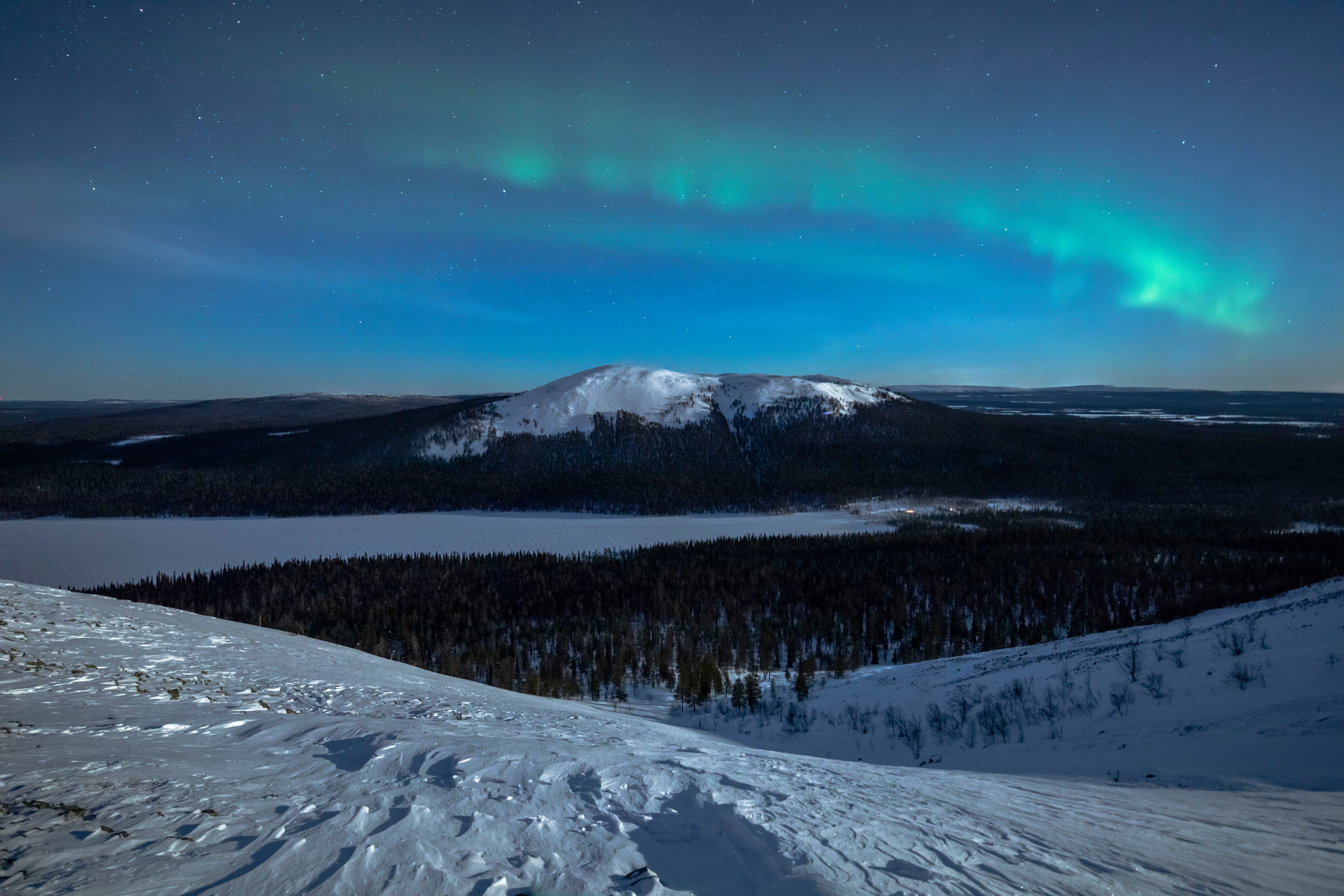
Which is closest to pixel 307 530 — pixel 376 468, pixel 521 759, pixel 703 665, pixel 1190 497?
pixel 376 468

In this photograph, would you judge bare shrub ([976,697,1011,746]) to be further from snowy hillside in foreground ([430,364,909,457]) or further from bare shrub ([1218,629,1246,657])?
snowy hillside in foreground ([430,364,909,457])

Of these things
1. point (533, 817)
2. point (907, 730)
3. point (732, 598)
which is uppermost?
point (533, 817)

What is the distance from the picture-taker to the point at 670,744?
470cm

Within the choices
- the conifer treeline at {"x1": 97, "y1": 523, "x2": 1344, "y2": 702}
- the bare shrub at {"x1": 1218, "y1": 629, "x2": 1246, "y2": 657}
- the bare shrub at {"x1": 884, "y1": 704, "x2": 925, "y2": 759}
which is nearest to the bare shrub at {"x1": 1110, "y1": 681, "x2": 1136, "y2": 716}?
the bare shrub at {"x1": 1218, "y1": 629, "x2": 1246, "y2": 657}

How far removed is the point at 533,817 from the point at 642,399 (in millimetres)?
52293

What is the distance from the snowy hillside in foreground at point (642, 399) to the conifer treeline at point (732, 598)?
1173 inches

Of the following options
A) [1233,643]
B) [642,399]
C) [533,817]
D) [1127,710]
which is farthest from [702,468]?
[533,817]

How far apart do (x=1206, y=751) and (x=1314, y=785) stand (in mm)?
815

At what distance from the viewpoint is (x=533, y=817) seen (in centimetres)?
262

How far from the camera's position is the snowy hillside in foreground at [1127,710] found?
4.30 m

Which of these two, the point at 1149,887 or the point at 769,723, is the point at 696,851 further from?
the point at 769,723

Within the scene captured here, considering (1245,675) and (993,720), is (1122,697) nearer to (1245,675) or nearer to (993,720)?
(1245,675)

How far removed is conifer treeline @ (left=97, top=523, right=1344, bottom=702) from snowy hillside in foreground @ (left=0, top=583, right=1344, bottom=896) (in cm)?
518

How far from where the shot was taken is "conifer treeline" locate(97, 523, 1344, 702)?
10.6 metres
